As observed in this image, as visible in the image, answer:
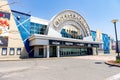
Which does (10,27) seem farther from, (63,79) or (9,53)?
(63,79)

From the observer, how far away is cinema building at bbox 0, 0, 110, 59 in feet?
92.0

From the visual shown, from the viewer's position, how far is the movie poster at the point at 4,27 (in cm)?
2708

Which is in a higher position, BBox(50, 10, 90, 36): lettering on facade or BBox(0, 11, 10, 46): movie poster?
BBox(50, 10, 90, 36): lettering on facade

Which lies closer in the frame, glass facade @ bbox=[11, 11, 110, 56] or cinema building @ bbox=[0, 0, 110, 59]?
cinema building @ bbox=[0, 0, 110, 59]

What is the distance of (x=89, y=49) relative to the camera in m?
45.9

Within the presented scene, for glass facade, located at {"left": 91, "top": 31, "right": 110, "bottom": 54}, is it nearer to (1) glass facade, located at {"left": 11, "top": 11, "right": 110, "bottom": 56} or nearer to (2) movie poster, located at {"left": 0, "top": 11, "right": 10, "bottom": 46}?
(1) glass facade, located at {"left": 11, "top": 11, "right": 110, "bottom": 56}

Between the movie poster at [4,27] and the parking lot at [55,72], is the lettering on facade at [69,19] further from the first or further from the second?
the parking lot at [55,72]

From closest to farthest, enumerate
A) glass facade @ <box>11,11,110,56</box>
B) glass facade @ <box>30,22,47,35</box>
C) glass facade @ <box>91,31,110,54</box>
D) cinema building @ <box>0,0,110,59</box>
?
1. cinema building @ <box>0,0,110,59</box>
2. glass facade @ <box>11,11,110,56</box>
3. glass facade @ <box>30,22,47,35</box>
4. glass facade @ <box>91,31,110,54</box>

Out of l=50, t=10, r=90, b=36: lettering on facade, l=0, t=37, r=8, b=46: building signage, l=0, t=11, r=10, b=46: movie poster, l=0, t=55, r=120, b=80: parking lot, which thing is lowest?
l=0, t=55, r=120, b=80: parking lot

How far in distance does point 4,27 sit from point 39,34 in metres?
8.16

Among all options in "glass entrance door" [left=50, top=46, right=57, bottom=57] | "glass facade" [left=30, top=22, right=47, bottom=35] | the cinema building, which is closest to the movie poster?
the cinema building

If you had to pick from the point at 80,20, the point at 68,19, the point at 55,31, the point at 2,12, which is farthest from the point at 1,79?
the point at 80,20

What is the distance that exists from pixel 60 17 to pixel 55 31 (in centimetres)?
440

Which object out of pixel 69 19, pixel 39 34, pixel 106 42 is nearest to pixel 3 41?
pixel 39 34
